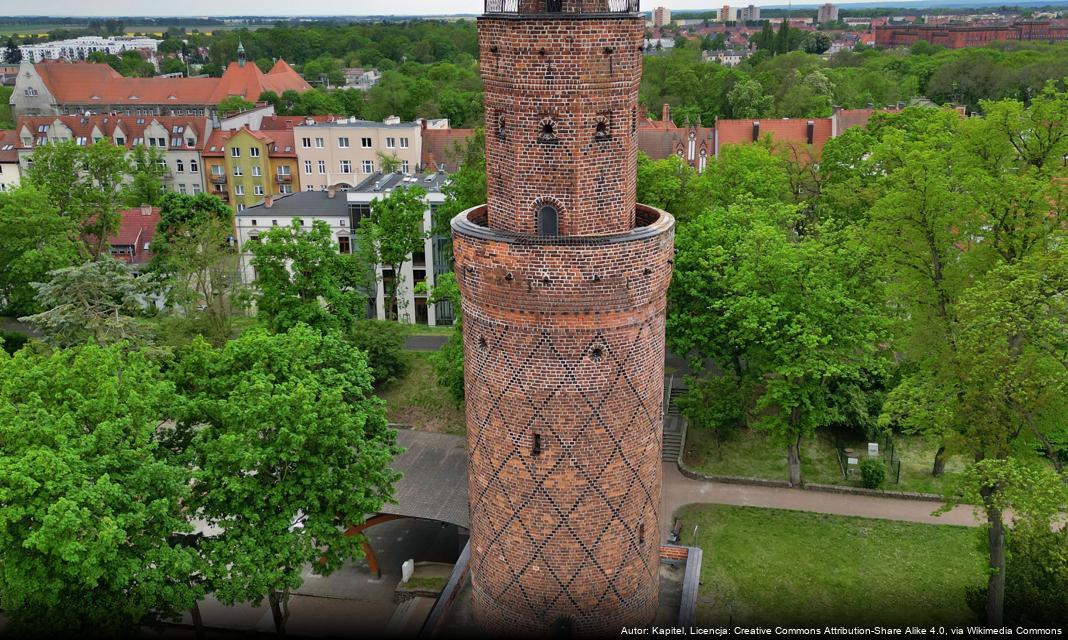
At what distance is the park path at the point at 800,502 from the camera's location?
93.5 ft

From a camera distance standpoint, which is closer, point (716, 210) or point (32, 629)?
point (32, 629)

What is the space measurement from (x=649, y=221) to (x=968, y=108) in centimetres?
9723

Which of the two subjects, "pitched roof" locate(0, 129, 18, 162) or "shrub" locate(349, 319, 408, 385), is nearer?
A: "shrub" locate(349, 319, 408, 385)

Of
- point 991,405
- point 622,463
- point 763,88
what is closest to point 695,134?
point 763,88

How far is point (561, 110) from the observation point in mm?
14062

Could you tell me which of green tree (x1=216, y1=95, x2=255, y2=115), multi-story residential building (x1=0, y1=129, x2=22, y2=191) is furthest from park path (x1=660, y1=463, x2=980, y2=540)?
green tree (x1=216, y1=95, x2=255, y2=115)

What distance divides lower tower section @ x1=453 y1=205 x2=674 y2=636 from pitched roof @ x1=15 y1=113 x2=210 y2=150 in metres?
69.9

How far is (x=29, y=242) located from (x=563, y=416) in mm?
35834

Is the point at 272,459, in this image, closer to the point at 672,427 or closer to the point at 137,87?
the point at 672,427

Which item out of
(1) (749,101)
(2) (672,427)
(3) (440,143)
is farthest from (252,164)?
(2) (672,427)

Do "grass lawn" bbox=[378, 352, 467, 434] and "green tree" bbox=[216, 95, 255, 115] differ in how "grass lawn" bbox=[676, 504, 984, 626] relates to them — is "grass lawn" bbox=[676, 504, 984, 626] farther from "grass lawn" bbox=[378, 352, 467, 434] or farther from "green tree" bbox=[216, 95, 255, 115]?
"green tree" bbox=[216, 95, 255, 115]

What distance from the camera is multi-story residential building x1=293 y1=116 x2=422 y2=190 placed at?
69.8 metres

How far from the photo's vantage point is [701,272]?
31.0 m

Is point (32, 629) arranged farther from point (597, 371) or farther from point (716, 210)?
point (716, 210)
